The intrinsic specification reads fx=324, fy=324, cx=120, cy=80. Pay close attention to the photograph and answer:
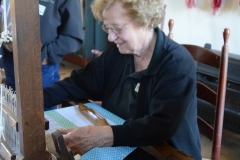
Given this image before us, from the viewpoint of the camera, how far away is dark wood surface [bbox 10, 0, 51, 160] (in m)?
0.54

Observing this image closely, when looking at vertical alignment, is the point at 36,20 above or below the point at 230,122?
above

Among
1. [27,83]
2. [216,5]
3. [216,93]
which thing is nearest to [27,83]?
[27,83]

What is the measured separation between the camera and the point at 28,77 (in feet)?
1.88

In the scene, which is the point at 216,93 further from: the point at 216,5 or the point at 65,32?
the point at 216,5

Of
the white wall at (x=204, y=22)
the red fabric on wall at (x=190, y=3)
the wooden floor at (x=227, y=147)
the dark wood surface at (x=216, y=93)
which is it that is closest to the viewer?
the dark wood surface at (x=216, y=93)

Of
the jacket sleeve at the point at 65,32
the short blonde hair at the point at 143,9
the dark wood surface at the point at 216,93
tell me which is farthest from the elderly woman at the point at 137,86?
the jacket sleeve at the point at 65,32

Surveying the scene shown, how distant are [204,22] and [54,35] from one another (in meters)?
1.41

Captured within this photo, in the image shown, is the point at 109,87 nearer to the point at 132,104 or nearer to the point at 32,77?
the point at 132,104

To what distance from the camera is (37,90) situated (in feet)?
1.94

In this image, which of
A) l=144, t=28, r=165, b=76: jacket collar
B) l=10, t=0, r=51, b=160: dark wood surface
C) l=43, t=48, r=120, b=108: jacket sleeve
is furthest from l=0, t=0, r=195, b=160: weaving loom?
l=43, t=48, r=120, b=108: jacket sleeve

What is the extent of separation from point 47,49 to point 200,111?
4.56 feet

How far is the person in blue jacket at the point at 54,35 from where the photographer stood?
160 centimetres

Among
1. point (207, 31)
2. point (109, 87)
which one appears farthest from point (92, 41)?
point (109, 87)

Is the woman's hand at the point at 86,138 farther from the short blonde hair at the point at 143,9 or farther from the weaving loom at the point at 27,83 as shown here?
the short blonde hair at the point at 143,9
